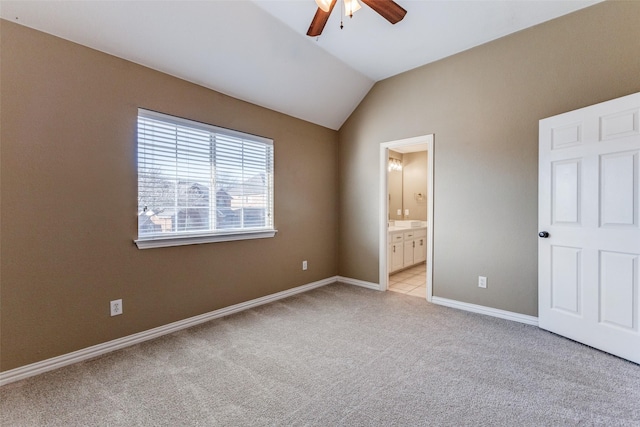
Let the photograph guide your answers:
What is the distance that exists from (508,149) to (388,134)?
1446 millimetres

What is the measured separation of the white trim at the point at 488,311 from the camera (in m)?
2.83

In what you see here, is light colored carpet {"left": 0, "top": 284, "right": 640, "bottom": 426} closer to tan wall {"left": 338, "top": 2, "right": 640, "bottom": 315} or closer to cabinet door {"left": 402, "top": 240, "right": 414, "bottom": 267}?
tan wall {"left": 338, "top": 2, "right": 640, "bottom": 315}

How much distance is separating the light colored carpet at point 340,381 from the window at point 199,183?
1.02m

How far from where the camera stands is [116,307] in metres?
2.37

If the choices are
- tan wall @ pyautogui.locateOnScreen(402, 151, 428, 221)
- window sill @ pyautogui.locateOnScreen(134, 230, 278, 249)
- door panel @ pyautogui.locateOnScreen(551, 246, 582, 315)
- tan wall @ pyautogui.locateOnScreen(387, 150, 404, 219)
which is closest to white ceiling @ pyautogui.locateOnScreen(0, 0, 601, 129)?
window sill @ pyautogui.locateOnScreen(134, 230, 278, 249)

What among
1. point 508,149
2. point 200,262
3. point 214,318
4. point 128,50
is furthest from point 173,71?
point 508,149

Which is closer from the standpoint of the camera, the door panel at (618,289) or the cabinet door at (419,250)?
the door panel at (618,289)

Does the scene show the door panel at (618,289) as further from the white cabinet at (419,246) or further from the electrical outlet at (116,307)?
the electrical outlet at (116,307)

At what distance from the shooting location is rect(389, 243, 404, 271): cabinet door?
4613 mm

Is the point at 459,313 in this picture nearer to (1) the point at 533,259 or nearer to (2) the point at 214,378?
(1) the point at 533,259

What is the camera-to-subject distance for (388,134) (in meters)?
3.86

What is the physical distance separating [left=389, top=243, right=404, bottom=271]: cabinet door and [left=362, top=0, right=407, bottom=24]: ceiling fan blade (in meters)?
3.24

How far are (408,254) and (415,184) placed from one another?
73.6 inches

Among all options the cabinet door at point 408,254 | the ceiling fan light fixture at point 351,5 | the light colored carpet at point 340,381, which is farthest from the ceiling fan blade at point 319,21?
the cabinet door at point 408,254
